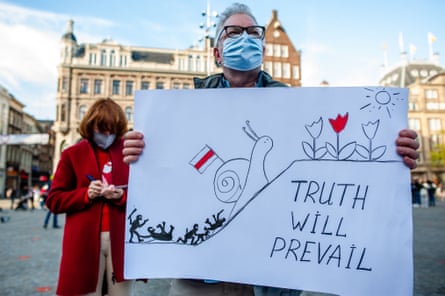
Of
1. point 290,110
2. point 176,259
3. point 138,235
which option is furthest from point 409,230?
point 138,235

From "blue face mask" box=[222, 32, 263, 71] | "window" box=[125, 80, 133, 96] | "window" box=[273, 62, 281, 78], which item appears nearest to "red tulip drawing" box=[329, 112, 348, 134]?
"blue face mask" box=[222, 32, 263, 71]

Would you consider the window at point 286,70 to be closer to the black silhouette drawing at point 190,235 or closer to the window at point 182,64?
the window at point 182,64

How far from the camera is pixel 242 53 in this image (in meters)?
1.50

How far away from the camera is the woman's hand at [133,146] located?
1361mm

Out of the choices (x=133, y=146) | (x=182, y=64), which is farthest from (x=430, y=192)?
(x=182, y=64)

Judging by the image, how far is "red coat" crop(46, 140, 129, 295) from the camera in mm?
1654

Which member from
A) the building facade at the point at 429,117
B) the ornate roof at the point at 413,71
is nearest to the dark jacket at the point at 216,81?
the building facade at the point at 429,117

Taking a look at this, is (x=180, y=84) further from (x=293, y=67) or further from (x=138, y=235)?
(x=138, y=235)

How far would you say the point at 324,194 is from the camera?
1.25m

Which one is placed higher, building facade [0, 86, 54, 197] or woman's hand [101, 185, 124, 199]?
building facade [0, 86, 54, 197]

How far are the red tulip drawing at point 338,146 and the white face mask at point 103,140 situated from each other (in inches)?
53.3

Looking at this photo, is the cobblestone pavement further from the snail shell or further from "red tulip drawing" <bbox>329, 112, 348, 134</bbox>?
"red tulip drawing" <bbox>329, 112, 348, 134</bbox>

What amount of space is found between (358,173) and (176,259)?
86cm

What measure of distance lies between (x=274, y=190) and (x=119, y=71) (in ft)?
121
